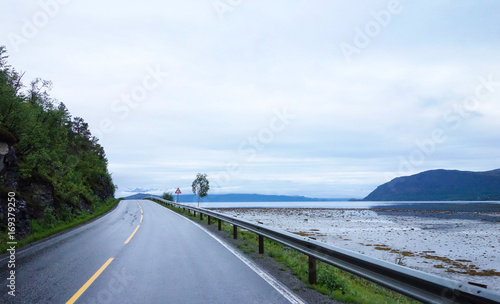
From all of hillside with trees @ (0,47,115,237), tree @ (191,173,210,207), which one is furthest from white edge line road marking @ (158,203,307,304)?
tree @ (191,173,210,207)

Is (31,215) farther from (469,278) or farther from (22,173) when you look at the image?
(469,278)

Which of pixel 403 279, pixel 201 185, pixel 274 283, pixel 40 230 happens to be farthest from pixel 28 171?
pixel 201 185

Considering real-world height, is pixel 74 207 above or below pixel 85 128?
below

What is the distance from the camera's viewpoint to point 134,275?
7.02 metres

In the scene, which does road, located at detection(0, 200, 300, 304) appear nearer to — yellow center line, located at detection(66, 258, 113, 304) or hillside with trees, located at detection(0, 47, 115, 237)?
yellow center line, located at detection(66, 258, 113, 304)

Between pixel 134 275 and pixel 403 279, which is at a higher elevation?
pixel 403 279

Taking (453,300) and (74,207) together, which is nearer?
(453,300)

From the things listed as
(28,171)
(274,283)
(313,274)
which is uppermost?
(28,171)

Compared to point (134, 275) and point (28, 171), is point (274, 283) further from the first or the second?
point (28, 171)

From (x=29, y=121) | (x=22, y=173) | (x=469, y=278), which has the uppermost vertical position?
(x=29, y=121)

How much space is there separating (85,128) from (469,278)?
82405 millimetres

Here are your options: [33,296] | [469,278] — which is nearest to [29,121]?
[33,296]

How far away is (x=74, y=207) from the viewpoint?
2314cm

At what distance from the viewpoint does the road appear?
5.58 metres
